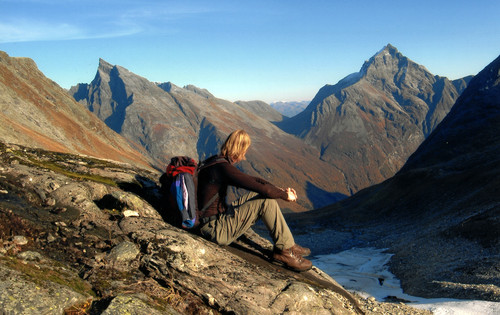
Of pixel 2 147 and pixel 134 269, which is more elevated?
pixel 2 147

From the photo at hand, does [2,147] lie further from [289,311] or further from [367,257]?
[367,257]

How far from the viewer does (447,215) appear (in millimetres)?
46969

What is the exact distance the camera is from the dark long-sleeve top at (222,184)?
8.22 metres

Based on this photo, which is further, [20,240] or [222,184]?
[222,184]

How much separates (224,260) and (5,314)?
439 cm

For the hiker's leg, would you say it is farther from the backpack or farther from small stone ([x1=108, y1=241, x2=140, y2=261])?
small stone ([x1=108, y1=241, x2=140, y2=261])

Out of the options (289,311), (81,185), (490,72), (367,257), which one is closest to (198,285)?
(289,311)

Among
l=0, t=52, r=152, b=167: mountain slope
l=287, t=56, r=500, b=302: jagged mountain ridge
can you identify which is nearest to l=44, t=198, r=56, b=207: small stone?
l=287, t=56, r=500, b=302: jagged mountain ridge

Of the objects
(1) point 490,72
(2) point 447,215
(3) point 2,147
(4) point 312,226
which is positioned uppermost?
(1) point 490,72

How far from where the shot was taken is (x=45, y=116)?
81.1 metres

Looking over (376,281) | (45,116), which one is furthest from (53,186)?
(45,116)

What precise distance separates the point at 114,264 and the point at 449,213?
167 feet

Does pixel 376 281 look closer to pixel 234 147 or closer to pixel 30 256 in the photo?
pixel 234 147

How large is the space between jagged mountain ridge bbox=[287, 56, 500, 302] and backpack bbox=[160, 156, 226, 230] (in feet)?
45.1
